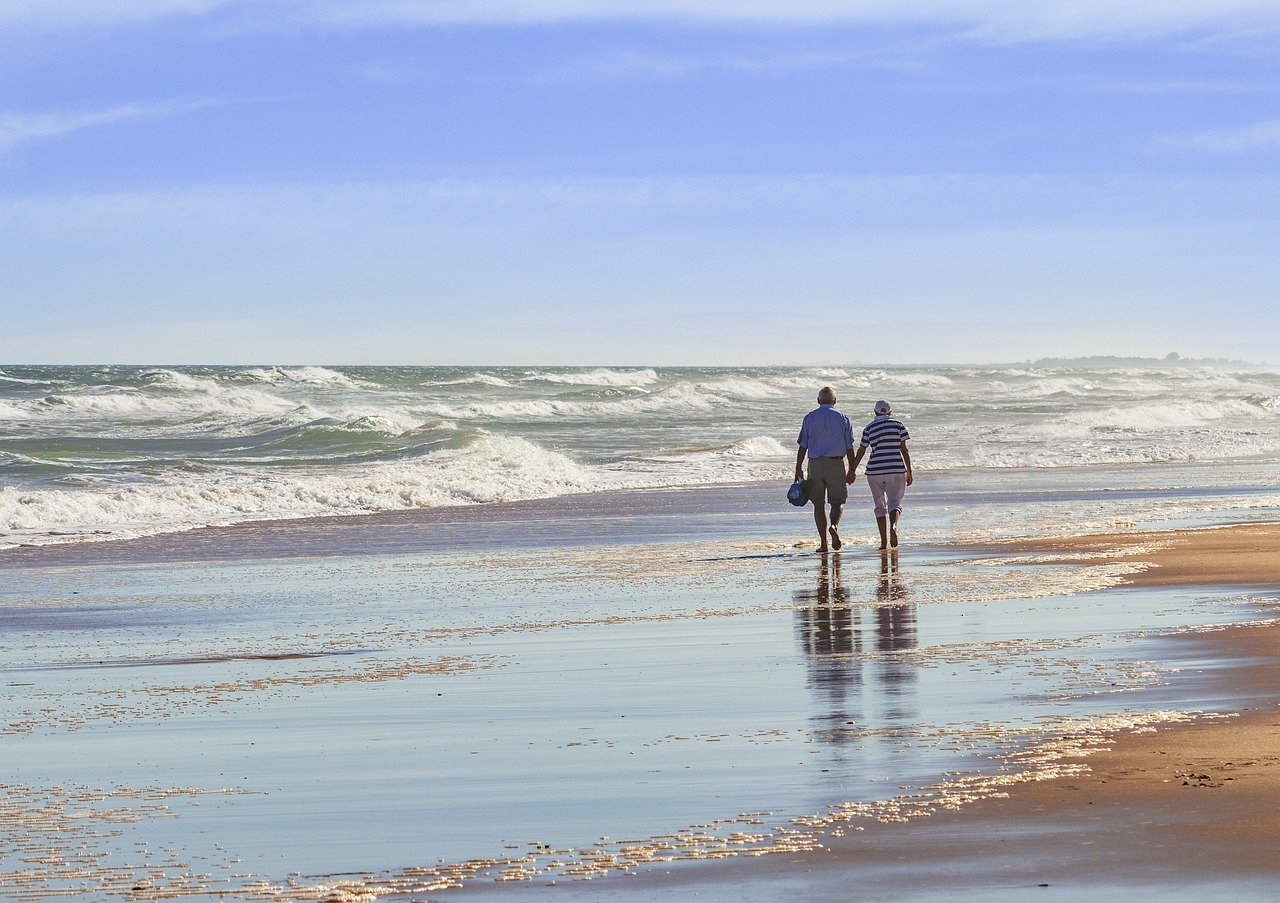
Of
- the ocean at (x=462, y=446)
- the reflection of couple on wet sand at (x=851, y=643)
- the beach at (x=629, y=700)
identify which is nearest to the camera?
the beach at (x=629, y=700)

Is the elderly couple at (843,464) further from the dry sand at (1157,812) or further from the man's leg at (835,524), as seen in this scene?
the dry sand at (1157,812)

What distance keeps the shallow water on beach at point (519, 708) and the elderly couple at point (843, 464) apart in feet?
7.18

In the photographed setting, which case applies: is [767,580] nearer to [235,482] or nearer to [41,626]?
[41,626]

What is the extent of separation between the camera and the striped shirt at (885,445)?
51.1 feet

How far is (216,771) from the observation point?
603 centimetres

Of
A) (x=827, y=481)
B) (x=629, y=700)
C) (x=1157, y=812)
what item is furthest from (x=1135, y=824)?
(x=827, y=481)

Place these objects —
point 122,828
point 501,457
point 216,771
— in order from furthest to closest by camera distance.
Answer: point 501,457, point 216,771, point 122,828

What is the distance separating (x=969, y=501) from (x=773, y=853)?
18.1 meters

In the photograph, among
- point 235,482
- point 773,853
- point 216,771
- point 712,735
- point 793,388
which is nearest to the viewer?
point 773,853

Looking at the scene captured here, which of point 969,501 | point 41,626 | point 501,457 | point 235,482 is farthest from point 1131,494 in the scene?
point 41,626

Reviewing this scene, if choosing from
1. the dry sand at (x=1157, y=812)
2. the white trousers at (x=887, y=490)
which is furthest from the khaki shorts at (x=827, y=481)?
the dry sand at (x=1157, y=812)

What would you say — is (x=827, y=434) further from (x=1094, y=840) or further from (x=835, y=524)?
(x=1094, y=840)

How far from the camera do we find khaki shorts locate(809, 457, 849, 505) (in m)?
15.4

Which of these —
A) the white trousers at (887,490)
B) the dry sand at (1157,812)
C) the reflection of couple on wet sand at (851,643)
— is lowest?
the reflection of couple on wet sand at (851,643)
